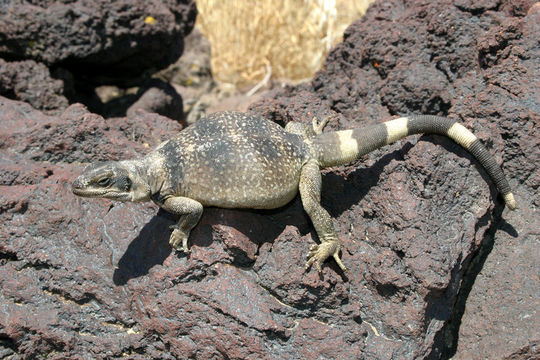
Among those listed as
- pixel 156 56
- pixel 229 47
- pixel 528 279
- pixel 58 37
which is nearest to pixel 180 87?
pixel 229 47

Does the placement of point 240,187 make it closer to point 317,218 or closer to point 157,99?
point 317,218

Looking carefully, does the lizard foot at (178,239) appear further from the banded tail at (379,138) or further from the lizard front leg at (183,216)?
the banded tail at (379,138)

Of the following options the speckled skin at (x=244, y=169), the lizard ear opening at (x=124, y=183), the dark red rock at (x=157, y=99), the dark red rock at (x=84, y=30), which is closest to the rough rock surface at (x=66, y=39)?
the dark red rock at (x=84, y=30)

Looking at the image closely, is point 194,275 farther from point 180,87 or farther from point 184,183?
point 180,87

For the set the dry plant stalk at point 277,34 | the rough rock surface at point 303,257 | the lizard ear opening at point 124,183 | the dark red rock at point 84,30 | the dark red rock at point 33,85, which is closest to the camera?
the rough rock surface at point 303,257

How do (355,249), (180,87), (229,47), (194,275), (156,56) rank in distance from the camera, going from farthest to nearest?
(229,47)
(180,87)
(156,56)
(355,249)
(194,275)

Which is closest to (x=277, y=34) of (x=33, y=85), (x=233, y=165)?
(x=33, y=85)
